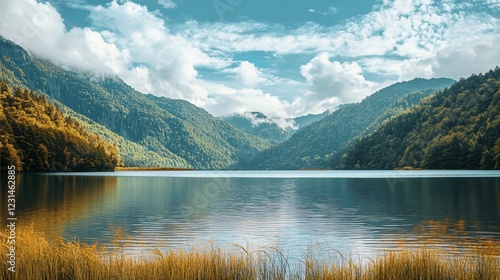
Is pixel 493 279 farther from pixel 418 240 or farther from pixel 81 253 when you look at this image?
pixel 418 240

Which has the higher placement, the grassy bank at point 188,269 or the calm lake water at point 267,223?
the grassy bank at point 188,269

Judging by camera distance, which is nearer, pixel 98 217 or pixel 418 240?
pixel 418 240

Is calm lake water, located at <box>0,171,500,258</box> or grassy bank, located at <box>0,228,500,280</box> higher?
grassy bank, located at <box>0,228,500,280</box>

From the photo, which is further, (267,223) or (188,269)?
(267,223)

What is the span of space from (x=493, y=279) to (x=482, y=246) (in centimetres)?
1486

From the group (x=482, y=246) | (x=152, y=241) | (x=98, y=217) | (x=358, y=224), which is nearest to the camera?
(x=482, y=246)

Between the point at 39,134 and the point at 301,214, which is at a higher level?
the point at 39,134

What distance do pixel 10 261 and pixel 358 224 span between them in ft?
104

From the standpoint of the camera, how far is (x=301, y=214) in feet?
177

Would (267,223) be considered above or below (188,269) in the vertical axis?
below

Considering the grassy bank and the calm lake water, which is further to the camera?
the calm lake water

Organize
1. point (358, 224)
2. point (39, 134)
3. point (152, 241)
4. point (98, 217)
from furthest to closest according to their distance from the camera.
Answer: point (39, 134) → point (98, 217) → point (358, 224) → point (152, 241)

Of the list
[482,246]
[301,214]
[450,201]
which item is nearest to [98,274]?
[482,246]

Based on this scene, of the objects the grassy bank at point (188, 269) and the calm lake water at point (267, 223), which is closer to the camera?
the grassy bank at point (188, 269)
